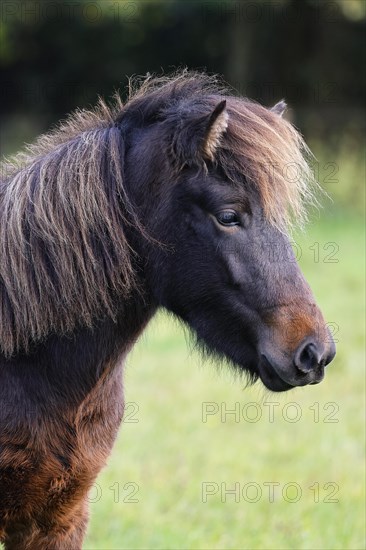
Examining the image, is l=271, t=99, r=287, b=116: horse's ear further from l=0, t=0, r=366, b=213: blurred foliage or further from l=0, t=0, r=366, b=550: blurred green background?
l=0, t=0, r=366, b=213: blurred foliage

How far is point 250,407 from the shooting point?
320 inches

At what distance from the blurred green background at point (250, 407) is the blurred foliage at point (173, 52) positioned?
0.29 feet

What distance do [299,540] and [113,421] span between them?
2.04m

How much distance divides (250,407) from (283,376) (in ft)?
16.2

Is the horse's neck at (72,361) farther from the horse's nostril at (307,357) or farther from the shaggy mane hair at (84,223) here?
the horse's nostril at (307,357)

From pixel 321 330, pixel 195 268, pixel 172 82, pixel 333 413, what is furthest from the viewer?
pixel 333 413

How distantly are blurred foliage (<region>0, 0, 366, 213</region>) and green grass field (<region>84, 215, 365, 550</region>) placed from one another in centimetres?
1593

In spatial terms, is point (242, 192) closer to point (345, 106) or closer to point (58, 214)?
point (58, 214)

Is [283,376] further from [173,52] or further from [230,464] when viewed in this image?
[173,52]

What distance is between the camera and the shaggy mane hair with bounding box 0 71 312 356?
347cm

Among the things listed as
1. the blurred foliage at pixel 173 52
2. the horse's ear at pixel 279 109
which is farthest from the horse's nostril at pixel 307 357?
the blurred foliage at pixel 173 52

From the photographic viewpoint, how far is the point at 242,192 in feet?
11.1

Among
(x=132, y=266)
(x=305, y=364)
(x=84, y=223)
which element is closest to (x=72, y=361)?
(x=132, y=266)

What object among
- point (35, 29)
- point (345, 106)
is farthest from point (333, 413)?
point (35, 29)
